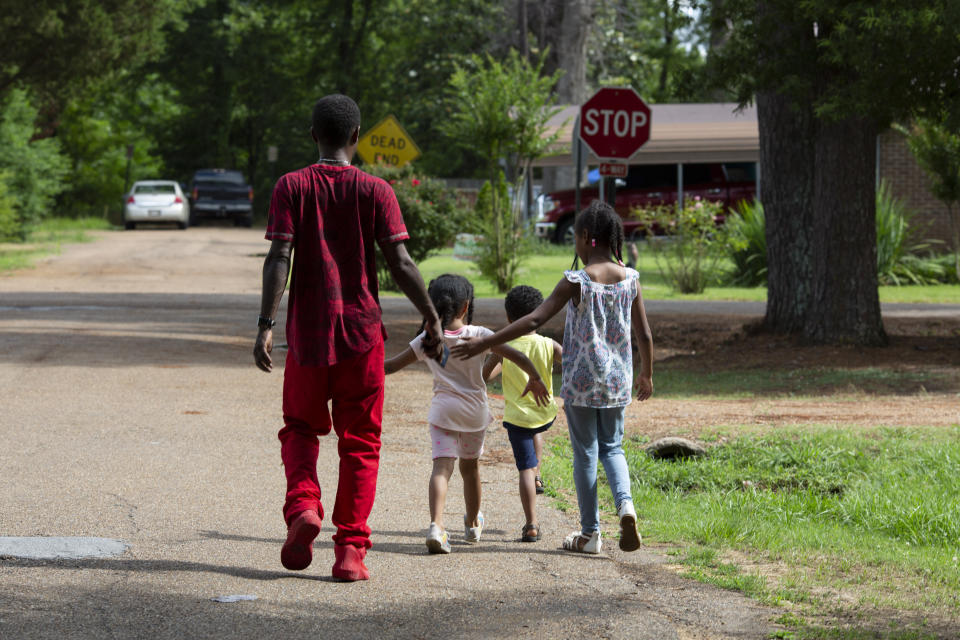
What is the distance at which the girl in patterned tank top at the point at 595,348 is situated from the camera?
5.36 m

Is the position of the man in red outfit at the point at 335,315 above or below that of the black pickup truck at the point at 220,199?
below

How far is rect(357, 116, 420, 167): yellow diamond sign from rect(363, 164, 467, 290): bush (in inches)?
11.3

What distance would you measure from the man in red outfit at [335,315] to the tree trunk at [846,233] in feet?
30.5

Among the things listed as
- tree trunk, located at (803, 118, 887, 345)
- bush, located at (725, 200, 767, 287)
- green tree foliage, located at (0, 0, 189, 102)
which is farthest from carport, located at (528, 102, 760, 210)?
tree trunk, located at (803, 118, 887, 345)

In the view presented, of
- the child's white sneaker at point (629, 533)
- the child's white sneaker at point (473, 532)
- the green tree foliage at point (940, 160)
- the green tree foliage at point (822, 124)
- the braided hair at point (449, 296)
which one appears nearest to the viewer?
the child's white sneaker at point (629, 533)

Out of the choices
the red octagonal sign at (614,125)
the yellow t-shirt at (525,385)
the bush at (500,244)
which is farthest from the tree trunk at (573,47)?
the yellow t-shirt at (525,385)

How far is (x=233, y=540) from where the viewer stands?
5.43 meters

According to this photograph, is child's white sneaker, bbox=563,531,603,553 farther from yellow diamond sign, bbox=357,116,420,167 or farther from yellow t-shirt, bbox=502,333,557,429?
yellow diamond sign, bbox=357,116,420,167

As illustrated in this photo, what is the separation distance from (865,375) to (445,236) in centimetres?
1082

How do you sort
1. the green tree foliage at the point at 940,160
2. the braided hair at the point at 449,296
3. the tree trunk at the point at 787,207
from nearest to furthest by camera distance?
the braided hair at the point at 449,296 → the tree trunk at the point at 787,207 → the green tree foliage at the point at 940,160

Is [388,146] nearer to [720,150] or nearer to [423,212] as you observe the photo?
[423,212]

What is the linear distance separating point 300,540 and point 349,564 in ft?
0.73

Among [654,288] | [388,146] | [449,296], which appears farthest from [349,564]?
[654,288]

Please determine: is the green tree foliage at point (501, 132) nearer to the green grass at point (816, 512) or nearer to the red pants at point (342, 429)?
the green grass at point (816, 512)
